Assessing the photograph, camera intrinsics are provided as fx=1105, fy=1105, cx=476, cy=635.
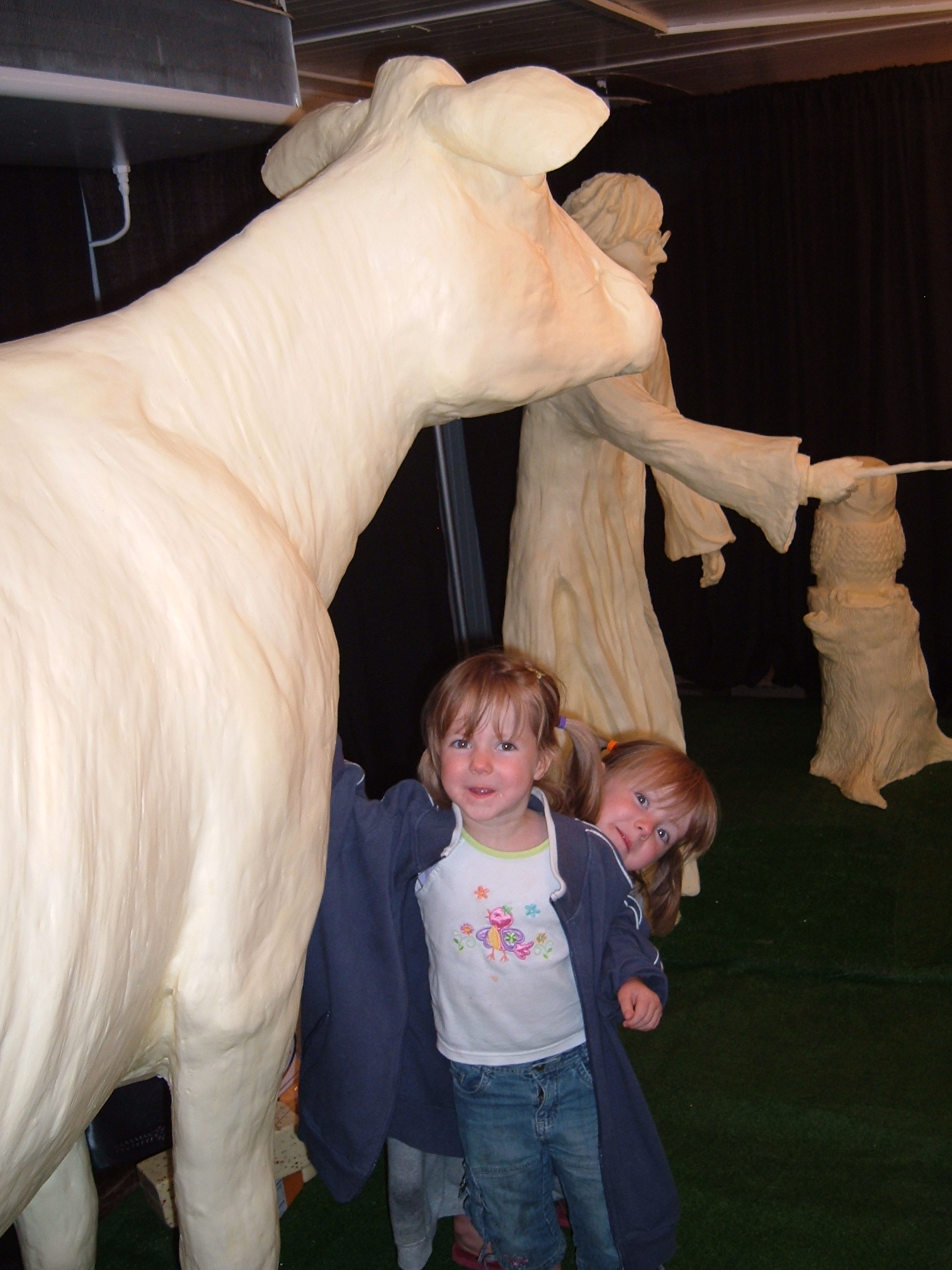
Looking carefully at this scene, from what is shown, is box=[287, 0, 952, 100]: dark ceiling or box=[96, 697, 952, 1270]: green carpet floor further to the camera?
box=[287, 0, 952, 100]: dark ceiling

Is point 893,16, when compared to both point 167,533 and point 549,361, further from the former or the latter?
point 167,533

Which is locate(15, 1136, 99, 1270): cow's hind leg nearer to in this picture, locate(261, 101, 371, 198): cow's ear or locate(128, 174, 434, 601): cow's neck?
locate(128, 174, 434, 601): cow's neck

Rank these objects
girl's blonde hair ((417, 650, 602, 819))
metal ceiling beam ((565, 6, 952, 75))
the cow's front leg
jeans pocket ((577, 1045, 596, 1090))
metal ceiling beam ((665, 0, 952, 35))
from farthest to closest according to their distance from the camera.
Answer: metal ceiling beam ((565, 6, 952, 75))
metal ceiling beam ((665, 0, 952, 35))
jeans pocket ((577, 1045, 596, 1090))
girl's blonde hair ((417, 650, 602, 819))
the cow's front leg

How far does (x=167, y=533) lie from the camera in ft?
2.41

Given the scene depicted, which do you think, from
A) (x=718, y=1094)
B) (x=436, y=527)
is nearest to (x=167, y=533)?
(x=718, y=1094)

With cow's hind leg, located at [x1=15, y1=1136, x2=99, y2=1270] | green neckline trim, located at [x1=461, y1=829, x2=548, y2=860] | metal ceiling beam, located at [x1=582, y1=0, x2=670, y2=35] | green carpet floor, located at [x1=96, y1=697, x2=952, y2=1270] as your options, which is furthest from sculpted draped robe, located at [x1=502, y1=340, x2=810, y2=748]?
cow's hind leg, located at [x1=15, y1=1136, x2=99, y2=1270]

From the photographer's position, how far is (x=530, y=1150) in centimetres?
148

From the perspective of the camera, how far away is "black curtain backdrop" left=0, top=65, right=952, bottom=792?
127 inches

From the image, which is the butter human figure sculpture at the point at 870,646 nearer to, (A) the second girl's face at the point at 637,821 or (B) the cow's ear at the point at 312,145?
(A) the second girl's face at the point at 637,821

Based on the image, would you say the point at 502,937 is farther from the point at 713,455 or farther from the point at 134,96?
the point at 134,96

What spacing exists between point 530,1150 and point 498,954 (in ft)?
0.94

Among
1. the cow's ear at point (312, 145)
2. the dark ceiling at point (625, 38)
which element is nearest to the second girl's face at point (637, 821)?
the cow's ear at point (312, 145)

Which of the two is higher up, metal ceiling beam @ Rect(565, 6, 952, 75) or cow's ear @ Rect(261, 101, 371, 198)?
metal ceiling beam @ Rect(565, 6, 952, 75)

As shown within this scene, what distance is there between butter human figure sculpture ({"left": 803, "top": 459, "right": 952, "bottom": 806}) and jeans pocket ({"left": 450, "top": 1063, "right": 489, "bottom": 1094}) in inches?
89.7
